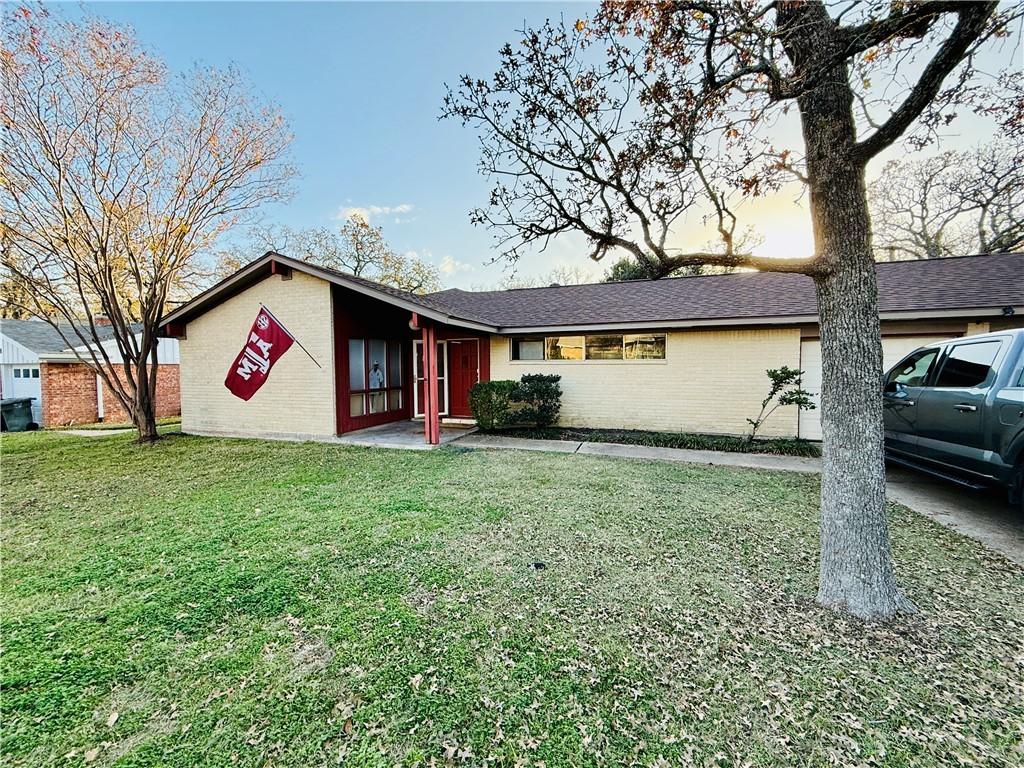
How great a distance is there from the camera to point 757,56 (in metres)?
3.08

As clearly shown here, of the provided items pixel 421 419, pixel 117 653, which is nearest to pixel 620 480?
pixel 117 653

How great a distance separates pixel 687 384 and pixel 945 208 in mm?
19299

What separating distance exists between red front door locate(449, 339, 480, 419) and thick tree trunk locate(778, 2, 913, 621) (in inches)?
375

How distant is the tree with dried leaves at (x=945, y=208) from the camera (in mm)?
17031

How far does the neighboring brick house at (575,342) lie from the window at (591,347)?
0.03 meters

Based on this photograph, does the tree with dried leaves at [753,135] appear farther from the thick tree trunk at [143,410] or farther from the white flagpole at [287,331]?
the thick tree trunk at [143,410]

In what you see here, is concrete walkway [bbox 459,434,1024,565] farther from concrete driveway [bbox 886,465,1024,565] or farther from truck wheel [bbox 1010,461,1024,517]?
truck wheel [bbox 1010,461,1024,517]

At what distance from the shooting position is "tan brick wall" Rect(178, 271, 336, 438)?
9.77m

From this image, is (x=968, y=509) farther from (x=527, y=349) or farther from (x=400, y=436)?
(x=400, y=436)

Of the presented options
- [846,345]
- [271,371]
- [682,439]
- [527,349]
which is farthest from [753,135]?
[271,371]

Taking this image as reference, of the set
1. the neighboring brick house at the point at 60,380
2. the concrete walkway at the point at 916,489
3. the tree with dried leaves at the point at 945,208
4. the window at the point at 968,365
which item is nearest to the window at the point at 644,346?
the concrete walkway at the point at 916,489

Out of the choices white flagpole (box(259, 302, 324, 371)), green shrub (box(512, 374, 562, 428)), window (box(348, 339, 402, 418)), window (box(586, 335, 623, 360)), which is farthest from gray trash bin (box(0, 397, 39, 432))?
window (box(586, 335, 623, 360))

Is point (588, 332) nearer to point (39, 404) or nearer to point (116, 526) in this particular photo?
point (116, 526)

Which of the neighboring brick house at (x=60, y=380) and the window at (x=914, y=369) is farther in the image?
the neighboring brick house at (x=60, y=380)
